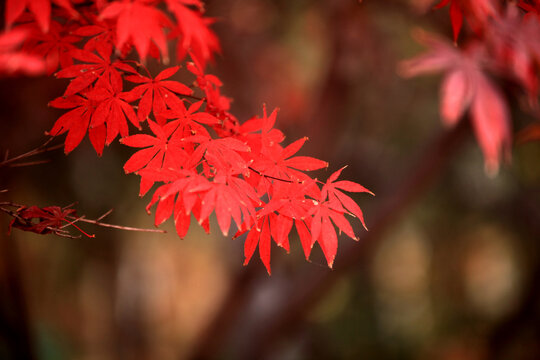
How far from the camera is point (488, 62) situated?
0.84 meters

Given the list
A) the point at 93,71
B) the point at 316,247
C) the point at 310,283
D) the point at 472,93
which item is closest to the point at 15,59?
the point at 93,71

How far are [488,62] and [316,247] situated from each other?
340 centimetres

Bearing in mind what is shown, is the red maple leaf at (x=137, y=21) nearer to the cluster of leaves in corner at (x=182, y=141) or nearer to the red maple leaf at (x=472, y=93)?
the cluster of leaves in corner at (x=182, y=141)

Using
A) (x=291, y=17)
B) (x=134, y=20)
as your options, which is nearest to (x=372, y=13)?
(x=291, y=17)

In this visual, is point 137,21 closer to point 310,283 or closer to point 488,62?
point 488,62

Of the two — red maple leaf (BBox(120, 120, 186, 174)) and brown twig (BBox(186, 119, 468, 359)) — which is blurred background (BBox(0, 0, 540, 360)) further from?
red maple leaf (BBox(120, 120, 186, 174))

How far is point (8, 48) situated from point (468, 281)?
548cm

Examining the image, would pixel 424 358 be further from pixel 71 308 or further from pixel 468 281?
pixel 71 308

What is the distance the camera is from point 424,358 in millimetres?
4633

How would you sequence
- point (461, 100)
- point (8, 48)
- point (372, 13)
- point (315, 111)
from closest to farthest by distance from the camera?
point (8, 48)
point (461, 100)
point (315, 111)
point (372, 13)

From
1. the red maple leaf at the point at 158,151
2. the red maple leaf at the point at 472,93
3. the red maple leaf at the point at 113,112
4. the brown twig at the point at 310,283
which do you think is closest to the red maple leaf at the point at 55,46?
the red maple leaf at the point at 113,112

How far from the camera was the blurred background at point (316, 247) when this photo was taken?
84.0 inches

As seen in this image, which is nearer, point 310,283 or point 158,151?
→ point 158,151

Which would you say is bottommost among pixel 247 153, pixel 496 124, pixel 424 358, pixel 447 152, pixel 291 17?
pixel 424 358
